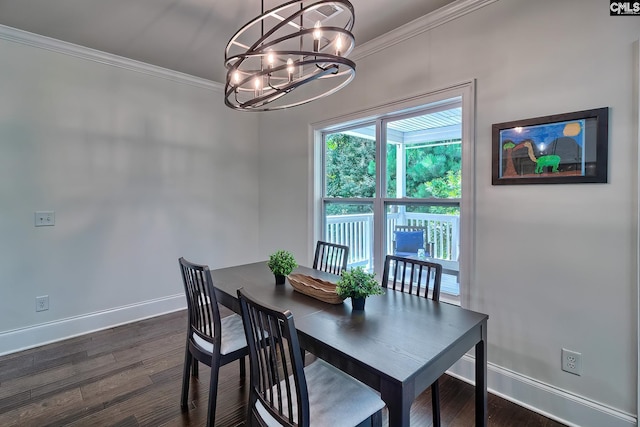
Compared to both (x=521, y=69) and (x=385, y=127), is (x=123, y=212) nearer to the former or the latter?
(x=385, y=127)

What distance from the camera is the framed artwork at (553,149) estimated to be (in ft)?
5.55

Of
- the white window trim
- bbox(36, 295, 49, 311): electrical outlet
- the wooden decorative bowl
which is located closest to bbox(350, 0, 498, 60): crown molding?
the white window trim

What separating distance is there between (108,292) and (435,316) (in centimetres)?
324

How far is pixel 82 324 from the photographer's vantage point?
3.00 meters

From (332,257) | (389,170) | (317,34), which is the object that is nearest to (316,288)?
(332,257)

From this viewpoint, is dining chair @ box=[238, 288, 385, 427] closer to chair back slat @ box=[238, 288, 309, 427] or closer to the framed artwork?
chair back slat @ box=[238, 288, 309, 427]

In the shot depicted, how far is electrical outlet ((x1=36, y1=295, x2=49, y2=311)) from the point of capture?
280 centimetres

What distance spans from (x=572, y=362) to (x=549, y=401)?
0.97 feet

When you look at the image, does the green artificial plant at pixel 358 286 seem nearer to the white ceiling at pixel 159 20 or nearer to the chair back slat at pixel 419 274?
the chair back slat at pixel 419 274

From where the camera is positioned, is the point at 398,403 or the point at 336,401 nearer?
the point at 398,403

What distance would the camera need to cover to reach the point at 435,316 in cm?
151

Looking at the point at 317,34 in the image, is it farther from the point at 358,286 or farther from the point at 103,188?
the point at 103,188

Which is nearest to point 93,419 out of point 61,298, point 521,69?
point 61,298

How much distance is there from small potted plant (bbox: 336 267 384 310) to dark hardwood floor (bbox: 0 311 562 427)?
94 centimetres
